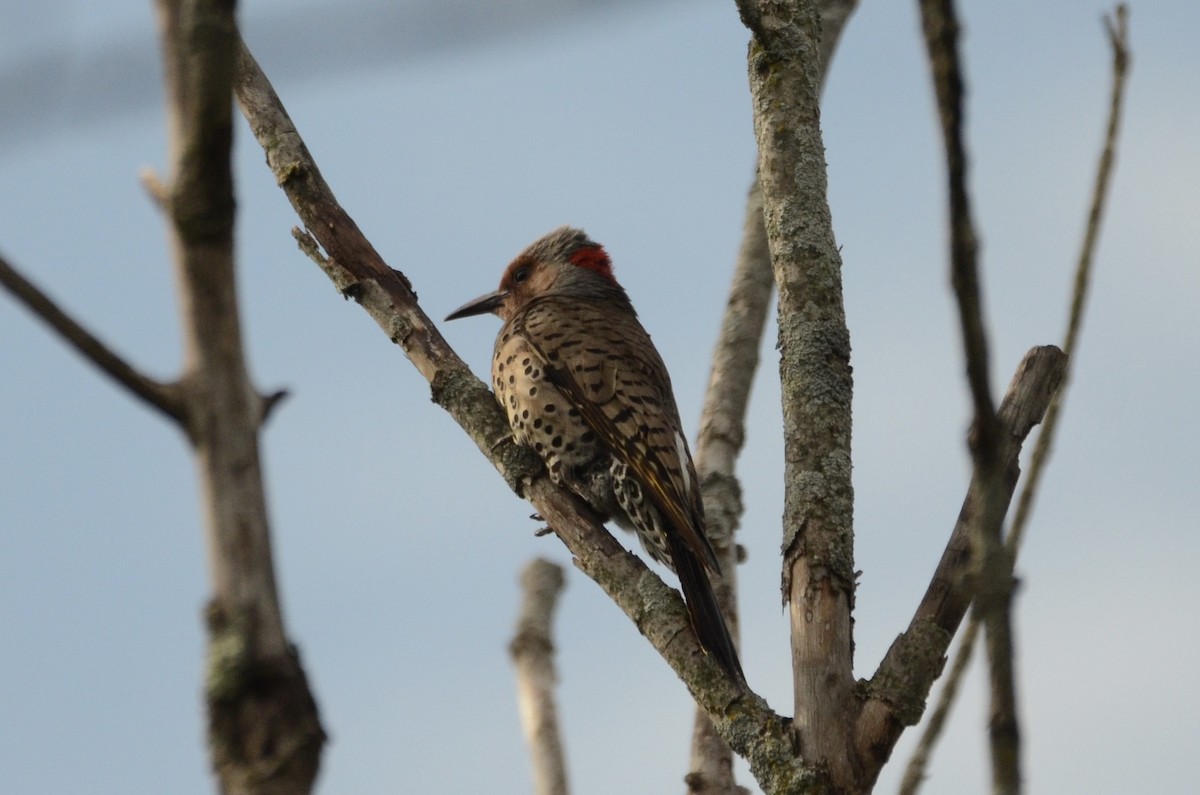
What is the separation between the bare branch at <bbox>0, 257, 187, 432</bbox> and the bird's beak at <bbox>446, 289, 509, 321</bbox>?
17.9 ft

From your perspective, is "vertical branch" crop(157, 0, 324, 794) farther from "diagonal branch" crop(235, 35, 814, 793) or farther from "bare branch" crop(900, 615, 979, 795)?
"diagonal branch" crop(235, 35, 814, 793)

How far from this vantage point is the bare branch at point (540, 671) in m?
4.68

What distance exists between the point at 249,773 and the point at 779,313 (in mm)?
2565

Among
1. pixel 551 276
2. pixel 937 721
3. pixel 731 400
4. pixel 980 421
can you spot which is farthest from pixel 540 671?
pixel 980 421

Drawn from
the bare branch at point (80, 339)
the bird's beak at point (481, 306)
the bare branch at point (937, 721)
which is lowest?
the bare branch at point (937, 721)

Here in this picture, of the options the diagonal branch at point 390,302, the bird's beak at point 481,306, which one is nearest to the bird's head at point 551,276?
the bird's beak at point 481,306

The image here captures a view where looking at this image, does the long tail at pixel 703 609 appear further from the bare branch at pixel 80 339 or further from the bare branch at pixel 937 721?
the bare branch at pixel 80 339

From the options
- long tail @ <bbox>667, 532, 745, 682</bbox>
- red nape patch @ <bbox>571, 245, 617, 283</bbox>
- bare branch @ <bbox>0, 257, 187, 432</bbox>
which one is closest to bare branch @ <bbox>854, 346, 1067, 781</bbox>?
long tail @ <bbox>667, 532, 745, 682</bbox>

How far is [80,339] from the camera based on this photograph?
6.89ft

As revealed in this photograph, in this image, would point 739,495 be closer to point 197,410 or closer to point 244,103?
point 244,103

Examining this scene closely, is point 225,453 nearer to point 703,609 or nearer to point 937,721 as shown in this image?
point 937,721

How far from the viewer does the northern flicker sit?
5.43 meters

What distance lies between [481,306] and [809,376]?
3.70 m

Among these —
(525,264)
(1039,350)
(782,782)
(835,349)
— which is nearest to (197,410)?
(782,782)
